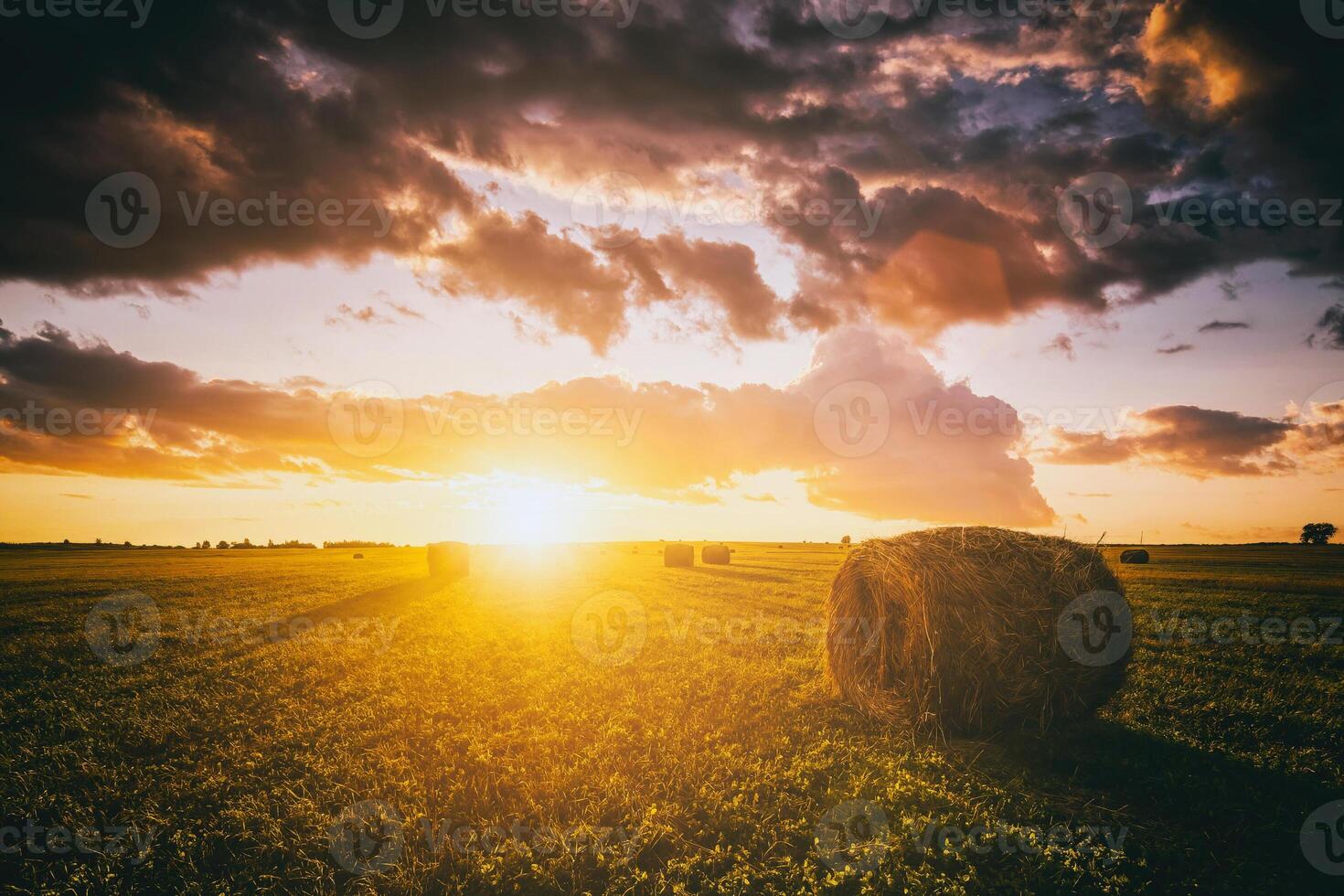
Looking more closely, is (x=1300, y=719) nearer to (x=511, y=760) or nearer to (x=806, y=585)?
(x=511, y=760)

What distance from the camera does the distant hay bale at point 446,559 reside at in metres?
29.4

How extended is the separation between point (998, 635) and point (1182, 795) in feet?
6.53

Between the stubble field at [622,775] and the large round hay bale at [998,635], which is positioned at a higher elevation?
the large round hay bale at [998,635]

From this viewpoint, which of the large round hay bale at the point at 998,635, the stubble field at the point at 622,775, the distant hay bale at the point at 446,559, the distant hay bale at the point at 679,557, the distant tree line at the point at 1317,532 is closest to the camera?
the stubble field at the point at 622,775

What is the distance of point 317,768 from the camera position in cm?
582

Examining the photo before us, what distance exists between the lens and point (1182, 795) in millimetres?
5133

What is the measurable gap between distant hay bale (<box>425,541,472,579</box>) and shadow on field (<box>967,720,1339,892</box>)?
1103 inches

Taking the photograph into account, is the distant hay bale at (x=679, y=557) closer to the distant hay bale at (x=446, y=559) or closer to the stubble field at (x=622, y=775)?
the distant hay bale at (x=446, y=559)

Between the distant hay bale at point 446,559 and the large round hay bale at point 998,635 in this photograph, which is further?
the distant hay bale at point 446,559

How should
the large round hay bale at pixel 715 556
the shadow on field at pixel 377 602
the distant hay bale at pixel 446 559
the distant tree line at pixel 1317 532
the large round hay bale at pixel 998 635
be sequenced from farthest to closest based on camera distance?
the distant tree line at pixel 1317 532
the large round hay bale at pixel 715 556
the distant hay bale at pixel 446 559
the shadow on field at pixel 377 602
the large round hay bale at pixel 998 635

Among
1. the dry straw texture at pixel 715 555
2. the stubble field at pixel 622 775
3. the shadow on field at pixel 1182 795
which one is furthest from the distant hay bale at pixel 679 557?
the shadow on field at pixel 1182 795

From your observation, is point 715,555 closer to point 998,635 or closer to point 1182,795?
point 998,635

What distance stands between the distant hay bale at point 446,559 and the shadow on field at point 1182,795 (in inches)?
1103

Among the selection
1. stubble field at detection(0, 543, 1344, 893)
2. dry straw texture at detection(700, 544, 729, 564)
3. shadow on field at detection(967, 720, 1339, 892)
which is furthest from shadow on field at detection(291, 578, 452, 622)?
dry straw texture at detection(700, 544, 729, 564)
